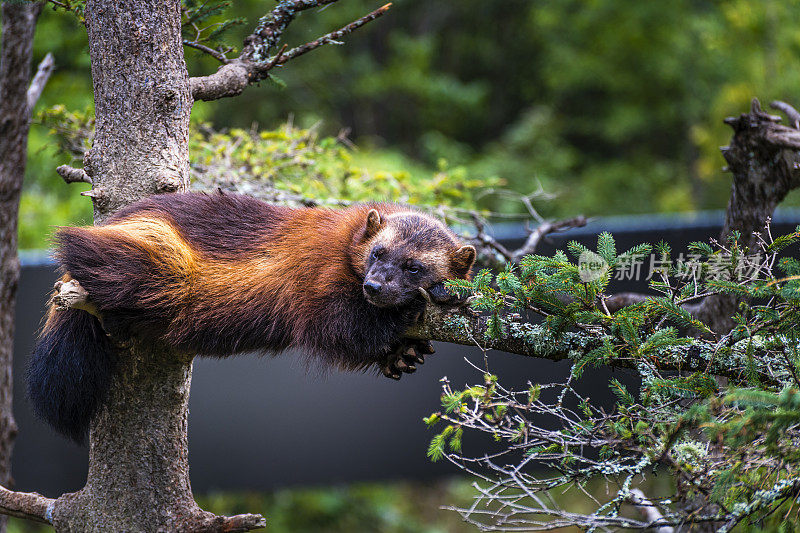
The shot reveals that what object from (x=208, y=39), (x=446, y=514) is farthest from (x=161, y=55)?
(x=446, y=514)

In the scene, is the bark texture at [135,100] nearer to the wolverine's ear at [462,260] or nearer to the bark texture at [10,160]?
the wolverine's ear at [462,260]

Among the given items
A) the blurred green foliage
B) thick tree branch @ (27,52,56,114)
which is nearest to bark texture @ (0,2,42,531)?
thick tree branch @ (27,52,56,114)

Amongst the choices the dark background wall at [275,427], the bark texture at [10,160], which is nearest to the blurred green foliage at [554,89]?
the dark background wall at [275,427]

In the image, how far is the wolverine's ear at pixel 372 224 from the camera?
139 inches

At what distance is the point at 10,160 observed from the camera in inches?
180

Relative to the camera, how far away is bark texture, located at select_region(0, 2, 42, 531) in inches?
177

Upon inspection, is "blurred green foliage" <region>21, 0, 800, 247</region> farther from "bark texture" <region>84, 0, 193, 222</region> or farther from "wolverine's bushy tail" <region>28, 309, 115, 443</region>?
"wolverine's bushy tail" <region>28, 309, 115, 443</region>

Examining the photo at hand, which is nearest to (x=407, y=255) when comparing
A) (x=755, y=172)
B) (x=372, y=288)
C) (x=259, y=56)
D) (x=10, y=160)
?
(x=372, y=288)

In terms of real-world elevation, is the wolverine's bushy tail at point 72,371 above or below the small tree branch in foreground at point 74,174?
below

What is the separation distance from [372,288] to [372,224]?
1.61 feet

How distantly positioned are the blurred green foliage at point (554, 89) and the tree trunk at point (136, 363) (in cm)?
818

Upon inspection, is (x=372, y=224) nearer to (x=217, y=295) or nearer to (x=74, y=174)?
(x=217, y=295)

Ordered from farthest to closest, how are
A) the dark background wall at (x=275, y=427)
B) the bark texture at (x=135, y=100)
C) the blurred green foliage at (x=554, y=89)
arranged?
1. the blurred green foliage at (x=554, y=89)
2. the dark background wall at (x=275, y=427)
3. the bark texture at (x=135, y=100)

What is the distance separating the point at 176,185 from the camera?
346 cm
